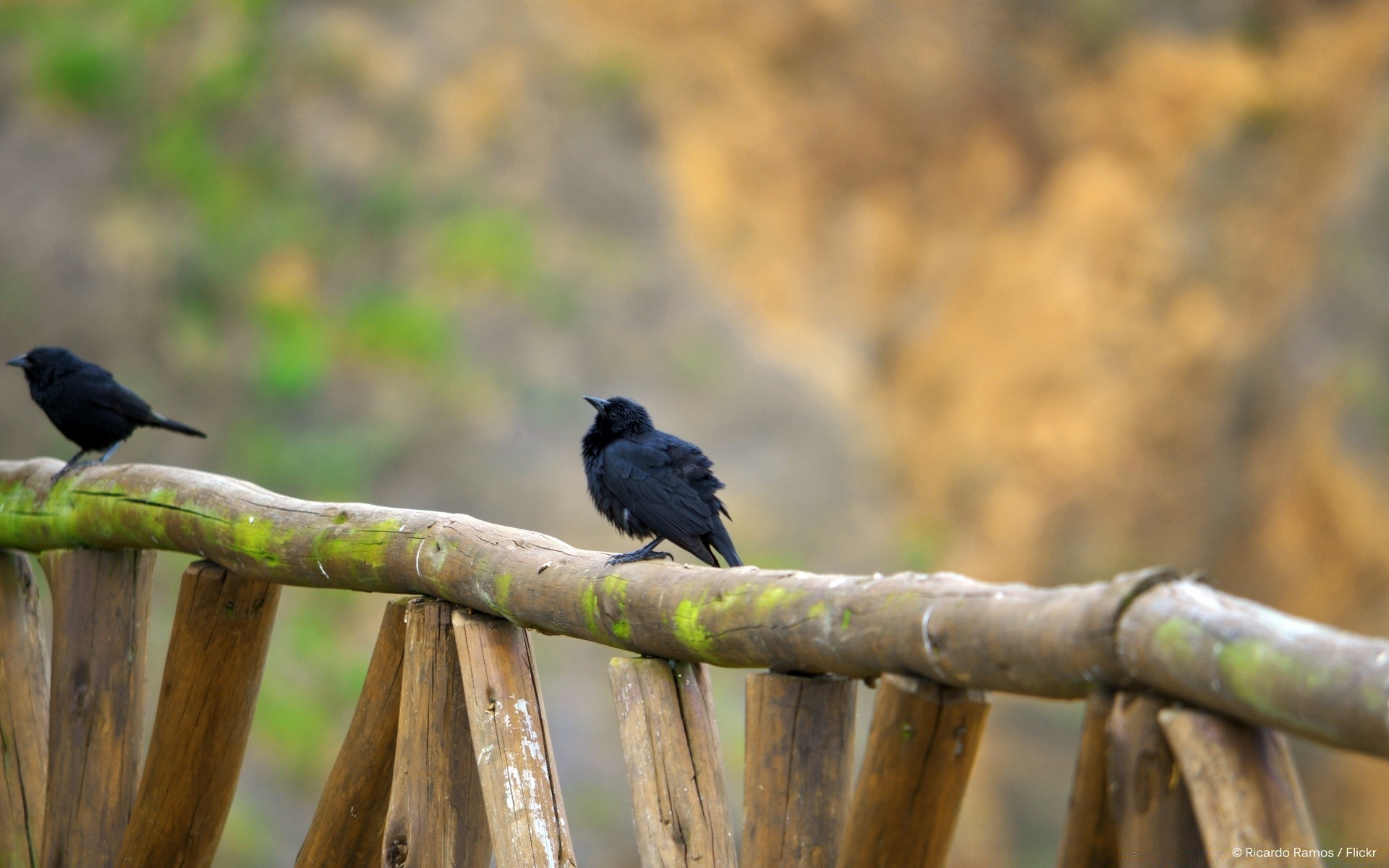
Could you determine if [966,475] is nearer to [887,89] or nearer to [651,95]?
[887,89]

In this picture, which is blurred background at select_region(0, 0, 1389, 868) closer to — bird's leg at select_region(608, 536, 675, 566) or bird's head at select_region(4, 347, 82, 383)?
bird's head at select_region(4, 347, 82, 383)

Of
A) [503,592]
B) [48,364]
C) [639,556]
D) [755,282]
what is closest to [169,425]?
[48,364]

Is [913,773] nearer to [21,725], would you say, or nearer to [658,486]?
[658,486]

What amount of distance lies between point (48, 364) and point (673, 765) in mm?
3510

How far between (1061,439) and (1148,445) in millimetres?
926

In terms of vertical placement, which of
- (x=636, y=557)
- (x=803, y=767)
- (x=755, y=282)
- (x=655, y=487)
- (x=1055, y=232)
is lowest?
(x=803, y=767)

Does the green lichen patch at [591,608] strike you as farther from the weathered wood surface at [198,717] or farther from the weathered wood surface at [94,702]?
the weathered wood surface at [94,702]

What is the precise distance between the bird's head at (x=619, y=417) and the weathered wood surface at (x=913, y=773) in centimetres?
203

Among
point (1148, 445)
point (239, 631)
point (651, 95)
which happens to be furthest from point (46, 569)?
point (1148, 445)

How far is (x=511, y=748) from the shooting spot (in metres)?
2.39

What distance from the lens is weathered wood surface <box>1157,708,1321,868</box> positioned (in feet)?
4.40

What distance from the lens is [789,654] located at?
6.26ft

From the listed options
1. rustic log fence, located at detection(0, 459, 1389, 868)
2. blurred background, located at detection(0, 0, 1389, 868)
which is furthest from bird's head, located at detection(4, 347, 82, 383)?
blurred background, located at detection(0, 0, 1389, 868)

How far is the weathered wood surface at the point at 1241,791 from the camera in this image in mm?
1340
